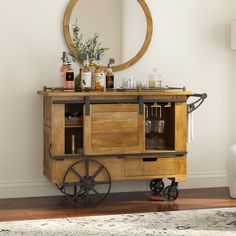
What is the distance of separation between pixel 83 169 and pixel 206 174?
1.43 meters

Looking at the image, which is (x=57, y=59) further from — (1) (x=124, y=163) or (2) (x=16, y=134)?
(1) (x=124, y=163)

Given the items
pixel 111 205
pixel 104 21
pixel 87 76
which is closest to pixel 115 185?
pixel 111 205

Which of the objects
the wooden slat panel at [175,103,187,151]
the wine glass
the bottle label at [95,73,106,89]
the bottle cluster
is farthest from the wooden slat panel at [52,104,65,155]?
the wooden slat panel at [175,103,187,151]

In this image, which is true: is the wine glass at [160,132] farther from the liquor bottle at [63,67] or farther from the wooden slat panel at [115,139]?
the liquor bottle at [63,67]

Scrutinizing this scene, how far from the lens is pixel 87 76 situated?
4.96m

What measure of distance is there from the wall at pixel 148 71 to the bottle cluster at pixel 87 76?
29cm

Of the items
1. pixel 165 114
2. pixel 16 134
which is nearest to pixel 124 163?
pixel 165 114

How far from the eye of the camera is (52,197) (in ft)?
17.4

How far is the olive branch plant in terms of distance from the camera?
17.0ft

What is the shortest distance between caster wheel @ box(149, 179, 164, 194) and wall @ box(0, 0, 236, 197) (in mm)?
201

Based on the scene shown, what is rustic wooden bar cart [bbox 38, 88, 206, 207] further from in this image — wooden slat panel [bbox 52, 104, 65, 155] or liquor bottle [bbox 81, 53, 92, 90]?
liquor bottle [bbox 81, 53, 92, 90]

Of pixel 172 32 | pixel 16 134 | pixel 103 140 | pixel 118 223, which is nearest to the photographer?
pixel 118 223

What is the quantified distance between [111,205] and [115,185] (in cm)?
52

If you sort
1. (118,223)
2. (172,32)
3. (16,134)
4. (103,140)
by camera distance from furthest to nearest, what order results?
(172,32)
(16,134)
(103,140)
(118,223)
